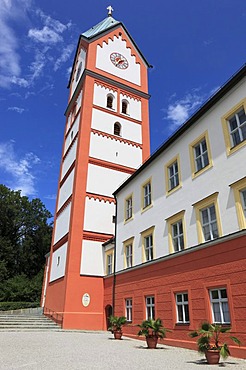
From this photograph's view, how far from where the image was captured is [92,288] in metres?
21.4

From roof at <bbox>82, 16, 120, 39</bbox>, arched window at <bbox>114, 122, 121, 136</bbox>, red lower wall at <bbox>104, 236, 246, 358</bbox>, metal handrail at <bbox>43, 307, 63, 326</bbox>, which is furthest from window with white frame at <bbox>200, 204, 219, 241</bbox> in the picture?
roof at <bbox>82, 16, 120, 39</bbox>

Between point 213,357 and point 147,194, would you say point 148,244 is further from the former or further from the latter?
point 213,357

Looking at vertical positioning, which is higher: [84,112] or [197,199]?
[84,112]

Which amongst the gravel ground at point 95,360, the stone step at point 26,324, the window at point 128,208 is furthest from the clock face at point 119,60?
the gravel ground at point 95,360

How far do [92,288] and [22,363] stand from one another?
13866mm

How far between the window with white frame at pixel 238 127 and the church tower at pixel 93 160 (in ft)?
46.3

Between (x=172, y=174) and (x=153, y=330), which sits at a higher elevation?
(x=172, y=174)

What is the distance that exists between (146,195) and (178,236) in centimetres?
446

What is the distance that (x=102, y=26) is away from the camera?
119 ft

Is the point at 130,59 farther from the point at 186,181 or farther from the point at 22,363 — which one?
the point at 22,363

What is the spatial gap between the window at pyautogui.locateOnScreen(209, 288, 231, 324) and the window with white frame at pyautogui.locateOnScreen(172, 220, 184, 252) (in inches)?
114

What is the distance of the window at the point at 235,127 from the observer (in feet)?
36.8

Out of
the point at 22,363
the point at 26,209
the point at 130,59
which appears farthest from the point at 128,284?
the point at 26,209

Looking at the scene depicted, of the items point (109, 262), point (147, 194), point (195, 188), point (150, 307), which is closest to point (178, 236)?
point (195, 188)
